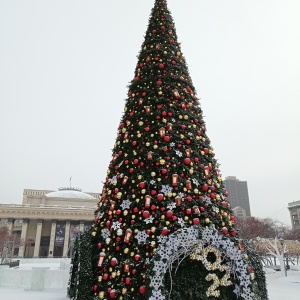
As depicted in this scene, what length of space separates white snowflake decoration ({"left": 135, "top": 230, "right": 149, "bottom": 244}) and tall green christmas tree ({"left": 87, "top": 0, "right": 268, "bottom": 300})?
0.06 feet

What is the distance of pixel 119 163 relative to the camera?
6.14 metres

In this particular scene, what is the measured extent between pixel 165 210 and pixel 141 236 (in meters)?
0.66

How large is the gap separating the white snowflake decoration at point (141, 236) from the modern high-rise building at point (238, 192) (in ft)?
452

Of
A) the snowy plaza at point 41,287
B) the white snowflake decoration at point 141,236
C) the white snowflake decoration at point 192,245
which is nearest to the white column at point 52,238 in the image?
the snowy plaza at point 41,287

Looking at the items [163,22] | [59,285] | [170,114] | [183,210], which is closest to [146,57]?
[163,22]

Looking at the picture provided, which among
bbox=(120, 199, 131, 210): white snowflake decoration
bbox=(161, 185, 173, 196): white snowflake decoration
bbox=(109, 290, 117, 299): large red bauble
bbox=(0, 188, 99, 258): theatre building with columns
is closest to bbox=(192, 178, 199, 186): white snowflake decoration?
bbox=(161, 185, 173, 196): white snowflake decoration

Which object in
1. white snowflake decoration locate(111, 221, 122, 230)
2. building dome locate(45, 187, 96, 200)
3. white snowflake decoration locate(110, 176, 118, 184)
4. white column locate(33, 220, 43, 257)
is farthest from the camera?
building dome locate(45, 187, 96, 200)

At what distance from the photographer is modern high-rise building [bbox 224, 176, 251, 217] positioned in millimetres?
137875

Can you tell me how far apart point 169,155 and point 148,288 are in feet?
8.35

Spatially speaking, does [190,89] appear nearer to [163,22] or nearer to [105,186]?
[163,22]

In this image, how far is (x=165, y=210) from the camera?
17.1 ft

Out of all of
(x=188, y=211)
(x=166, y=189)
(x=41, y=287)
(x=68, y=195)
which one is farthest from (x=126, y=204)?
(x=68, y=195)

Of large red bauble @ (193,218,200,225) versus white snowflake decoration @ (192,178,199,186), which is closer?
large red bauble @ (193,218,200,225)

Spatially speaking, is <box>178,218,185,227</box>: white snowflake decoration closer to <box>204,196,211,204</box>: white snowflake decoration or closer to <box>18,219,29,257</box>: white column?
<box>204,196,211,204</box>: white snowflake decoration
